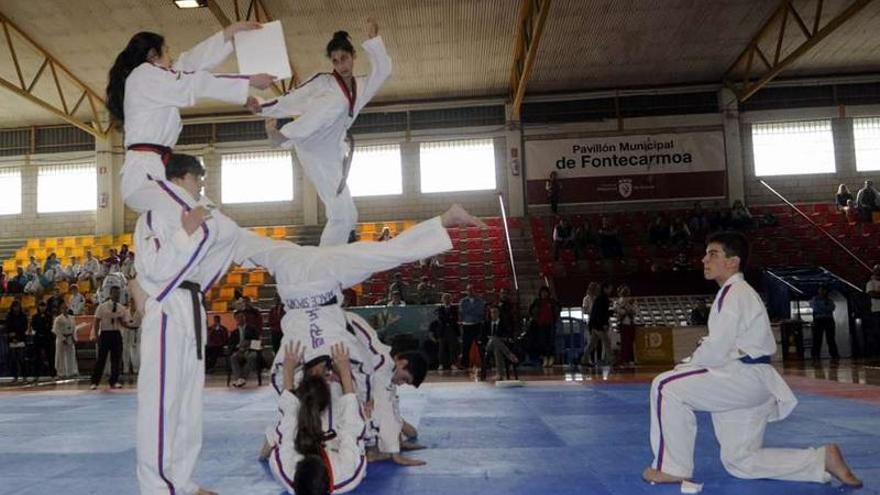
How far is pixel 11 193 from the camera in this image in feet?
71.2

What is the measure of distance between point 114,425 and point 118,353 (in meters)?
4.97

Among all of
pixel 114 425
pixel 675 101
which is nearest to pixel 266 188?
pixel 675 101

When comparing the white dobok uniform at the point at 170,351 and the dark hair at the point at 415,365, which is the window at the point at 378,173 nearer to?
the dark hair at the point at 415,365

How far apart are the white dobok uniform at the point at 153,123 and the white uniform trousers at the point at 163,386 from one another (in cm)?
50

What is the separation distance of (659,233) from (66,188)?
17485 millimetres

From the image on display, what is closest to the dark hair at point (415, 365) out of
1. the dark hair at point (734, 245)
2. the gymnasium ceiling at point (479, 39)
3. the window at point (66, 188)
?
the dark hair at point (734, 245)

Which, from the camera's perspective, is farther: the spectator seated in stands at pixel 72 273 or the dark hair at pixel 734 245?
the spectator seated in stands at pixel 72 273

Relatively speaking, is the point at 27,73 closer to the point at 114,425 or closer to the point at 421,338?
the point at 421,338

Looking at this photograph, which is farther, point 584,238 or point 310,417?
point 584,238

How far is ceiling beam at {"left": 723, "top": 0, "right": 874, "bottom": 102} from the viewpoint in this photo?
591 inches

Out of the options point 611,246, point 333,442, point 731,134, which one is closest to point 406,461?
point 333,442

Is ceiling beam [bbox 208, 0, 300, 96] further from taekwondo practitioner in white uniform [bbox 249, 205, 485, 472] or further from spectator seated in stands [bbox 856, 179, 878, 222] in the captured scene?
spectator seated in stands [bbox 856, 179, 878, 222]

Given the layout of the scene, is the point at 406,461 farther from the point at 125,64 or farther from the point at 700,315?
the point at 700,315

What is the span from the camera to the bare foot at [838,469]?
354 cm
